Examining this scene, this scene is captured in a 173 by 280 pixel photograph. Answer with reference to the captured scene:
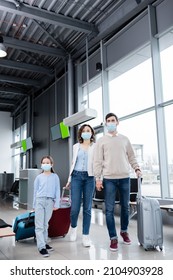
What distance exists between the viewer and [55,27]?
254 inches

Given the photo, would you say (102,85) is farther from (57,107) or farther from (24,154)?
(24,154)

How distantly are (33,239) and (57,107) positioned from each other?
19.3 feet

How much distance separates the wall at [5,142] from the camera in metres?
12.6

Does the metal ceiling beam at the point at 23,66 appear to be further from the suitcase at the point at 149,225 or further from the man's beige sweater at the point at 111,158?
the suitcase at the point at 149,225

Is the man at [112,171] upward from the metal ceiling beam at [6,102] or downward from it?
downward

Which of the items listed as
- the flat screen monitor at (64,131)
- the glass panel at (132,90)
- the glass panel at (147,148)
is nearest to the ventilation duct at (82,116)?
the flat screen monitor at (64,131)

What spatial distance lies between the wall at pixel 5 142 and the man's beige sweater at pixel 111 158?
10.7m

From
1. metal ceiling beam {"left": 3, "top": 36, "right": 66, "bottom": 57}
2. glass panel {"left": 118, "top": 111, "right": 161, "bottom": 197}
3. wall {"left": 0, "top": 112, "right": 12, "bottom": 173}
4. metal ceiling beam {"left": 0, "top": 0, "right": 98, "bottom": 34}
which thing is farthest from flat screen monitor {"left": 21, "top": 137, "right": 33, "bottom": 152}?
glass panel {"left": 118, "top": 111, "right": 161, "bottom": 197}

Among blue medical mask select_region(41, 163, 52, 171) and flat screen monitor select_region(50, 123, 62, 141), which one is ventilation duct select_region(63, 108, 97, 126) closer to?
flat screen monitor select_region(50, 123, 62, 141)

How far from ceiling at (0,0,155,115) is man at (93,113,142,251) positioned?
11.7 feet

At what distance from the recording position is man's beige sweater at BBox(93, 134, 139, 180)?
2.70 meters

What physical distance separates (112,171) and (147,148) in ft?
8.88

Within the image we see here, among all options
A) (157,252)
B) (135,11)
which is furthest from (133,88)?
(157,252)

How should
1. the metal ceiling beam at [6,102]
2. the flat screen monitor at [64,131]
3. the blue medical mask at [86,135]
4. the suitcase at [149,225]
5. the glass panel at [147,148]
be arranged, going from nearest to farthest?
the suitcase at [149,225], the blue medical mask at [86,135], the glass panel at [147,148], the flat screen monitor at [64,131], the metal ceiling beam at [6,102]
